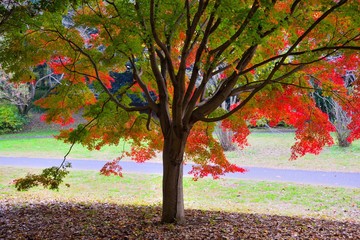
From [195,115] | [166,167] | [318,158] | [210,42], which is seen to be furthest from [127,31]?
[318,158]

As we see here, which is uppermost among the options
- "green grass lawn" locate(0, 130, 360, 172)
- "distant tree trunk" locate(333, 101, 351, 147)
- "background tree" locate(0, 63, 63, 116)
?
"background tree" locate(0, 63, 63, 116)

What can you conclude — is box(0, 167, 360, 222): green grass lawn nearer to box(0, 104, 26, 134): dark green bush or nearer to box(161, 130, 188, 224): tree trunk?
box(161, 130, 188, 224): tree trunk

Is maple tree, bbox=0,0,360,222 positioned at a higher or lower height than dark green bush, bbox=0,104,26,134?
lower

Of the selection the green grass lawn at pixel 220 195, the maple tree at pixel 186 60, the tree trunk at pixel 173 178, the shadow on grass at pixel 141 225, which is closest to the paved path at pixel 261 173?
the green grass lawn at pixel 220 195

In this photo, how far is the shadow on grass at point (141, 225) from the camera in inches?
195

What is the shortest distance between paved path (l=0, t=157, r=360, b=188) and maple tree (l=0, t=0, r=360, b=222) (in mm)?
4853

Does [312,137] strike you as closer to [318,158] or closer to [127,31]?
[127,31]

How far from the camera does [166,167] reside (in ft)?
17.6

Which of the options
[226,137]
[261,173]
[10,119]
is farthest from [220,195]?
[10,119]

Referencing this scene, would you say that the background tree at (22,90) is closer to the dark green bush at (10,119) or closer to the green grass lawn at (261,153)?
the dark green bush at (10,119)

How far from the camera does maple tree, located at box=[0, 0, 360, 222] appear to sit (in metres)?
4.18

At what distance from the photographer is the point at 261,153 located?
14.5 metres

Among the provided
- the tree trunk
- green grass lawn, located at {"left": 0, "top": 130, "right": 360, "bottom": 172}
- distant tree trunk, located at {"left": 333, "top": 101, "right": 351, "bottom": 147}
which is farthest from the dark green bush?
the tree trunk

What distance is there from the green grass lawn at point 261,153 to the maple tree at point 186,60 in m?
6.54
